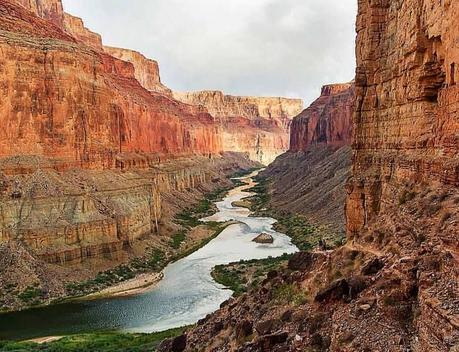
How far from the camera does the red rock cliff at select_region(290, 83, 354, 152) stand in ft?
304

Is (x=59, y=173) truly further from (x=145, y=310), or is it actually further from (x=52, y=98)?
(x=145, y=310)

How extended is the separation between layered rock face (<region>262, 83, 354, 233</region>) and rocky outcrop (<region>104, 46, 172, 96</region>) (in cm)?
5354

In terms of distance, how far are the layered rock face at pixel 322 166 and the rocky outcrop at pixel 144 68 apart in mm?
53542

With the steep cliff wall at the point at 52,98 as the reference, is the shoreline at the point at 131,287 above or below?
below

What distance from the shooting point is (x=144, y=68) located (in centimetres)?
16050

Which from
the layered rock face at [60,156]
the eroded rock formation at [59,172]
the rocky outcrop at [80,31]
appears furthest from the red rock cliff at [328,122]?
the rocky outcrop at [80,31]

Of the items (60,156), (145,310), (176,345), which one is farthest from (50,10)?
(176,345)

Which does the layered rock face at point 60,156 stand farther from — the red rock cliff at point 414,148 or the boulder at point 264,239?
the red rock cliff at point 414,148

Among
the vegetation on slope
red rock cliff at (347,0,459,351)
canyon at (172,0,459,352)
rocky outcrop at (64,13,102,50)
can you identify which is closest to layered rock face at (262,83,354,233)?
the vegetation on slope

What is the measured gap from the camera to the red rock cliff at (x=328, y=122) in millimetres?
92575

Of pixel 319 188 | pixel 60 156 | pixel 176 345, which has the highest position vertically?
pixel 60 156

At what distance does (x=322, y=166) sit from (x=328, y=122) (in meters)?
14.8

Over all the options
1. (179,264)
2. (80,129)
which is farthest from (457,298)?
(80,129)

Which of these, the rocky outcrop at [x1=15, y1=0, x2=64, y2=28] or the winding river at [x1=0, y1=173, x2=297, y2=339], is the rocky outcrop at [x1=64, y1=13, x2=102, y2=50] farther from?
the winding river at [x1=0, y1=173, x2=297, y2=339]
